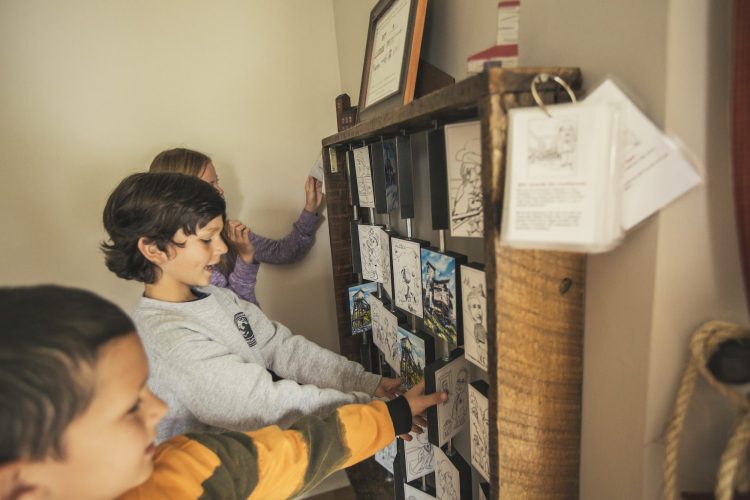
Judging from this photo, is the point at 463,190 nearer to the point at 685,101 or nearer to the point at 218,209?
the point at 685,101

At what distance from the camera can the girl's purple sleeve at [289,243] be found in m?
1.45

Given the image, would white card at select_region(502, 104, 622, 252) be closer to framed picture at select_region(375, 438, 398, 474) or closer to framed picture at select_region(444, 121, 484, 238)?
framed picture at select_region(444, 121, 484, 238)

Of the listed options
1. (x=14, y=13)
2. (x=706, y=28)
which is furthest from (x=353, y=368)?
(x=14, y=13)

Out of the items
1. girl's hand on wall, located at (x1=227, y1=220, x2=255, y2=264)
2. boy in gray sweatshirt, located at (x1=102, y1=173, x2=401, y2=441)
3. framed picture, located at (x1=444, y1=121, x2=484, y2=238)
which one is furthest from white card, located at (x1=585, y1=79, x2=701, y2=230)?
girl's hand on wall, located at (x1=227, y1=220, x2=255, y2=264)

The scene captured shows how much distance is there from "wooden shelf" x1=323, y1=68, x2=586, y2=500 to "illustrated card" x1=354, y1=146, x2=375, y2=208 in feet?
A: 1.13

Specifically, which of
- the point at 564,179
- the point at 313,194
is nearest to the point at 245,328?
the point at 313,194

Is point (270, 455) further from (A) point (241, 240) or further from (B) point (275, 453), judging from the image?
(A) point (241, 240)

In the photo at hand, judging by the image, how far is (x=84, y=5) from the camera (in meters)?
1.22

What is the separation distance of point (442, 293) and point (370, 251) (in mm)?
316

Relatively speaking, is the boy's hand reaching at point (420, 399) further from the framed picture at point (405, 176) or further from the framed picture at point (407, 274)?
the framed picture at point (405, 176)

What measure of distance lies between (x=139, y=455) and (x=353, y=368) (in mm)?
561

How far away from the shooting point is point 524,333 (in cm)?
41

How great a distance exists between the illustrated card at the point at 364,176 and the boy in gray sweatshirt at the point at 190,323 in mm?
318

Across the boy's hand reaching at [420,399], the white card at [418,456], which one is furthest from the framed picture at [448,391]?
the white card at [418,456]
